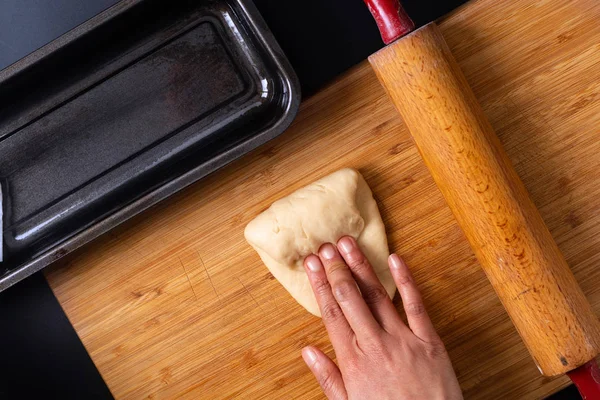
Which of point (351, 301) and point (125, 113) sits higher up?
point (125, 113)

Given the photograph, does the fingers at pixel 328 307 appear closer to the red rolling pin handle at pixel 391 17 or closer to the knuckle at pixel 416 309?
the knuckle at pixel 416 309

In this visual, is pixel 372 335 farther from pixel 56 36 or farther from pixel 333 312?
pixel 56 36

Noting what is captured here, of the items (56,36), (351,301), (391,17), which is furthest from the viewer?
(56,36)

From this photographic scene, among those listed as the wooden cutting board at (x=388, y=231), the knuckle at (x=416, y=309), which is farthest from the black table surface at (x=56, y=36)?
the knuckle at (x=416, y=309)

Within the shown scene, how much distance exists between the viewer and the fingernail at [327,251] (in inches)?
46.1

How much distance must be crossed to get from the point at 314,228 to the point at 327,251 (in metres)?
0.07

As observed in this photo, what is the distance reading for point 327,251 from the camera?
1175 mm

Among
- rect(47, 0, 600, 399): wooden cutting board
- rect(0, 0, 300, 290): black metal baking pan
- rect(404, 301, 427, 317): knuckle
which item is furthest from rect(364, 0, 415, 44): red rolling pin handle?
rect(404, 301, 427, 317): knuckle

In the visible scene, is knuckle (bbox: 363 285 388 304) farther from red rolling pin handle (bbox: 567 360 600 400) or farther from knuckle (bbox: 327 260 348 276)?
red rolling pin handle (bbox: 567 360 600 400)

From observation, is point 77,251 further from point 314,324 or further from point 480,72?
point 480,72

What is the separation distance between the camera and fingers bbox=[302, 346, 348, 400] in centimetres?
117

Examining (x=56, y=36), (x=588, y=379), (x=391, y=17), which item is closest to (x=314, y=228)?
(x=391, y=17)

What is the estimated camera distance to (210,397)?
48.9 inches

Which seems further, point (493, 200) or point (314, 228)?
point (314, 228)
